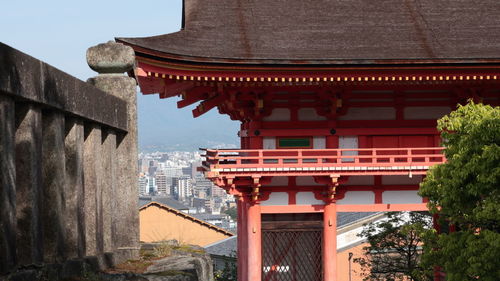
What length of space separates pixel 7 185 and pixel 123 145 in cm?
487

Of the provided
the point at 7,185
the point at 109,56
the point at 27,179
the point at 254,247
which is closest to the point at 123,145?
the point at 109,56

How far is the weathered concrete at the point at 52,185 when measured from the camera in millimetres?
8531

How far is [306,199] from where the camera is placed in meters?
26.1

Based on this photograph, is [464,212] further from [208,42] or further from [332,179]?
[208,42]

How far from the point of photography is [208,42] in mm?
24703

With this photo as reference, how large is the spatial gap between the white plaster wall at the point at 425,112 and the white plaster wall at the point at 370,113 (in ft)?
1.46

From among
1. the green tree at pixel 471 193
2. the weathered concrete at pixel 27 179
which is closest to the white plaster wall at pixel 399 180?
the green tree at pixel 471 193

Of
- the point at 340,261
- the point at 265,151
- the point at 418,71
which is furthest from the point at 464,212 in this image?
the point at 340,261

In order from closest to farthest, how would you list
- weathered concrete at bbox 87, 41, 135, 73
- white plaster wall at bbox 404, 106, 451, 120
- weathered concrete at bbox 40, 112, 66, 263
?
weathered concrete at bbox 40, 112, 66, 263, weathered concrete at bbox 87, 41, 135, 73, white plaster wall at bbox 404, 106, 451, 120

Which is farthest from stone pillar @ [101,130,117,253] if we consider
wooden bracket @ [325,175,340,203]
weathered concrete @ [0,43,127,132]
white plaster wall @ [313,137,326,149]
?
white plaster wall @ [313,137,326,149]

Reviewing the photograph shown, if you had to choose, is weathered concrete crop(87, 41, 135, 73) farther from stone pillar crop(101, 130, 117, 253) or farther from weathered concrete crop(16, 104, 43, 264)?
weathered concrete crop(16, 104, 43, 264)

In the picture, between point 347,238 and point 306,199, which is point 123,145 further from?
point 347,238

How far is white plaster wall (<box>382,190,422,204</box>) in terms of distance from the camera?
86.2 feet

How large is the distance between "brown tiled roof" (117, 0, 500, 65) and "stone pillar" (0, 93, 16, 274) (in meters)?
14.8
